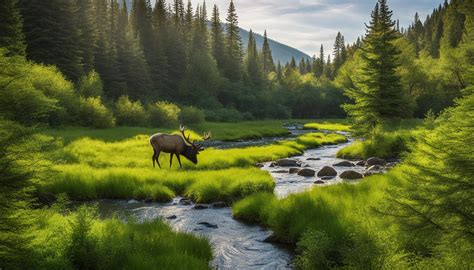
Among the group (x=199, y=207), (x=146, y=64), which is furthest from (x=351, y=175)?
(x=146, y=64)

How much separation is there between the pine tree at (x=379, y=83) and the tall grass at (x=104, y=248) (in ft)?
89.7

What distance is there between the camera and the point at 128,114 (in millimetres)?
47562

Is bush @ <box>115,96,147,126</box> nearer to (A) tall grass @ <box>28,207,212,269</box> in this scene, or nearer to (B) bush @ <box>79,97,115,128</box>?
(B) bush @ <box>79,97,115,128</box>

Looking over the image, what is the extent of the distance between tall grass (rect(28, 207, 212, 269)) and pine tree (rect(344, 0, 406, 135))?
89.7 feet

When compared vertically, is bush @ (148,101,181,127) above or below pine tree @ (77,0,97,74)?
below

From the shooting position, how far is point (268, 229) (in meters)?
12.9

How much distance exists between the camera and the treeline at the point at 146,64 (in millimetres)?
41438

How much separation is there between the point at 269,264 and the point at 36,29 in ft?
159

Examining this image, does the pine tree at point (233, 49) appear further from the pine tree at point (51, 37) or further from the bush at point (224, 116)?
the pine tree at point (51, 37)

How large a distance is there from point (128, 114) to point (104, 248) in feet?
135

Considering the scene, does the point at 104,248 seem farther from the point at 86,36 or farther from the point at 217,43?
the point at 217,43

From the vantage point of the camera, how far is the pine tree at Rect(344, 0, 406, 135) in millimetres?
33281

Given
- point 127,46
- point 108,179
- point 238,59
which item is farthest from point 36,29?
point 238,59

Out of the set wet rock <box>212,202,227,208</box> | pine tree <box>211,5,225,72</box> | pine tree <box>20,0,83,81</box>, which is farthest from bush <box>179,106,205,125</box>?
pine tree <box>211,5,225,72</box>
